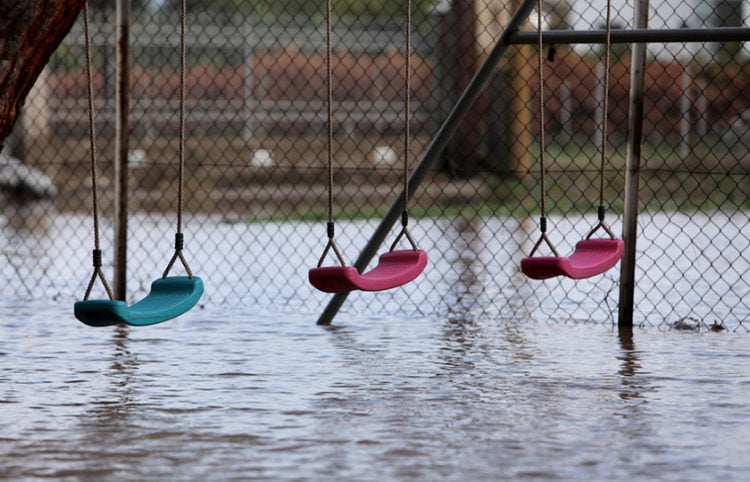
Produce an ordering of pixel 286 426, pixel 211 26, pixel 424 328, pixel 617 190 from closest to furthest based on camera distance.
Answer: pixel 286 426, pixel 424 328, pixel 617 190, pixel 211 26

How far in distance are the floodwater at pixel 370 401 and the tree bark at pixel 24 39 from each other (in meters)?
1.28

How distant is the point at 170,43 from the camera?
28188 millimetres

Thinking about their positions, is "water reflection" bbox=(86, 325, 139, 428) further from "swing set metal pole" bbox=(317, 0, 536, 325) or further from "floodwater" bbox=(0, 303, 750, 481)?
"swing set metal pole" bbox=(317, 0, 536, 325)

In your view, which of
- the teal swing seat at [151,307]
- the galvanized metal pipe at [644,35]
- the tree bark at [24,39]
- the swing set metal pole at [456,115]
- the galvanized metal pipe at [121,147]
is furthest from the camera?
the galvanized metal pipe at [121,147]

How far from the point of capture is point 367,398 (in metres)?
6.66

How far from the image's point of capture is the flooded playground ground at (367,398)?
5355 millimetres

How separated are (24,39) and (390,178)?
18.9 m

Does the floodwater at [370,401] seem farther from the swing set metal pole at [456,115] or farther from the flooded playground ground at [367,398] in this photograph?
the swing set metal pole at [456,115]

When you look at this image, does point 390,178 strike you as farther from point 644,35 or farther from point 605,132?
point 605,132

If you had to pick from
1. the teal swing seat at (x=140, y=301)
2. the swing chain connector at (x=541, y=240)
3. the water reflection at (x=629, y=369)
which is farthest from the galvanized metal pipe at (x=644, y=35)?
the teal swing seat at (x=140, y=301)

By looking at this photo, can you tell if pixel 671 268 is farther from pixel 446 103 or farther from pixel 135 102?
pixel 135 102

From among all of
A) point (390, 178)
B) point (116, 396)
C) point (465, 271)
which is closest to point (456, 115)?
point (116, 396)

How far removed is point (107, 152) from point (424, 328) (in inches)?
669

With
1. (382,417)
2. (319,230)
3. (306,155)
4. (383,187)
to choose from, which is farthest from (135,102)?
(382,417)
